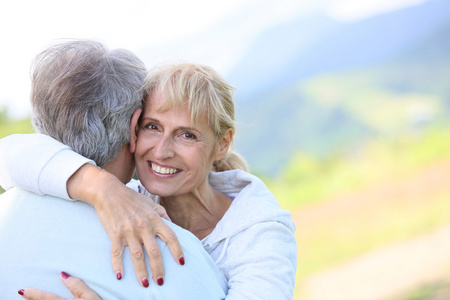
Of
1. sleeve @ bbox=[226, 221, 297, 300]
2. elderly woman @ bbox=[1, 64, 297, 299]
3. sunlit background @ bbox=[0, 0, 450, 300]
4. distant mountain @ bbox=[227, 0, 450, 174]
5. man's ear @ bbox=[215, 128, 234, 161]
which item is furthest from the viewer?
distant mountain @ bbox=[227, 0, 450, 174]

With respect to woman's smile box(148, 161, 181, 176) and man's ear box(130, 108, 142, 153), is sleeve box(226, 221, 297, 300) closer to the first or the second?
woman's smile box(148, 161, 181, 176)

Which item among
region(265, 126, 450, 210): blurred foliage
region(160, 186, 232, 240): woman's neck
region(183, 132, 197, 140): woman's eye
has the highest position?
region(265, 126, 450, 210): blurred foliage

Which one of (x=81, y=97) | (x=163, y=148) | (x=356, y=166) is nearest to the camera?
(x=81, y=97)

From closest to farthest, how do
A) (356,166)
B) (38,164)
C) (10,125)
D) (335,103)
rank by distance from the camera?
(38,164) < (10,125) < (356,166) < (335,103)

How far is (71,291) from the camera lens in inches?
61.3

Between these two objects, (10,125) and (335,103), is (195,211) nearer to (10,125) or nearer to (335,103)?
(10,125)

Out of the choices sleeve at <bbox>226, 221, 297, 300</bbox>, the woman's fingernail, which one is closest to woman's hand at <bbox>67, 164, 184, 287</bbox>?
the woman's fingernail

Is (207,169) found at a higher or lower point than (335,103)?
lower

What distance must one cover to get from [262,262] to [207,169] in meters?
0.56

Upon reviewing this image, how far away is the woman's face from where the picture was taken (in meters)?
2.15

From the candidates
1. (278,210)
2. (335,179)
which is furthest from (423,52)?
(278,210)

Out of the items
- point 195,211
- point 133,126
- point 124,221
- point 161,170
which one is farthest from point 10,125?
point 124,221

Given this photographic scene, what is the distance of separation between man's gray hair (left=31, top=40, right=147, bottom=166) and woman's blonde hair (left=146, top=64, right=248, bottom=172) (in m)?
0.24

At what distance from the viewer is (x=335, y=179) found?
1005cm
